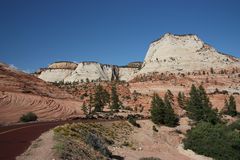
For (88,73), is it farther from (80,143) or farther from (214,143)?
(80,143)

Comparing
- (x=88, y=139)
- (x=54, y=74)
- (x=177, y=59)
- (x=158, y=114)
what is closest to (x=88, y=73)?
(x=54, y=74)

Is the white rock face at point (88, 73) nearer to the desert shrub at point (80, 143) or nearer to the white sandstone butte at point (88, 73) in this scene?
the white sandstone butte at point (88, 73)

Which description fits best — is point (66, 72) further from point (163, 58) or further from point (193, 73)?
point (193, 73)

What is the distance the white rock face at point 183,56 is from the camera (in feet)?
406

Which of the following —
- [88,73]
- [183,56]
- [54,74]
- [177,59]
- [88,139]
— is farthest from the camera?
[54,74]

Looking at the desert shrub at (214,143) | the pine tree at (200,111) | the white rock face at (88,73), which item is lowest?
the desert shrub at (214,143)

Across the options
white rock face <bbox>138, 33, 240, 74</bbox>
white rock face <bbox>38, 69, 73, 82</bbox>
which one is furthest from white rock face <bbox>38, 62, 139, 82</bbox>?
white rock face <bbox>138, 33, 240, 74</bbox>

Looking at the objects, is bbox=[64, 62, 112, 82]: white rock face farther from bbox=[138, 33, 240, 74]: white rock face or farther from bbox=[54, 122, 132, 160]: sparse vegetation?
bbox=[54, 122, 132, 160]: sparse vegetation

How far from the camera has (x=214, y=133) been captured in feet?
132

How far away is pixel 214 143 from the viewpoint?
38.2 metres

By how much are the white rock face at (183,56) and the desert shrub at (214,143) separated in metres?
82.0

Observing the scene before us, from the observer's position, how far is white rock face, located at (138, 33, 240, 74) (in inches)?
4877

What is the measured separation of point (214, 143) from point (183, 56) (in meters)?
97.3

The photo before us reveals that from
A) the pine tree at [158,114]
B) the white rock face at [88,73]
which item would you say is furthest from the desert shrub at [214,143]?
the white rock face at [88,73]
